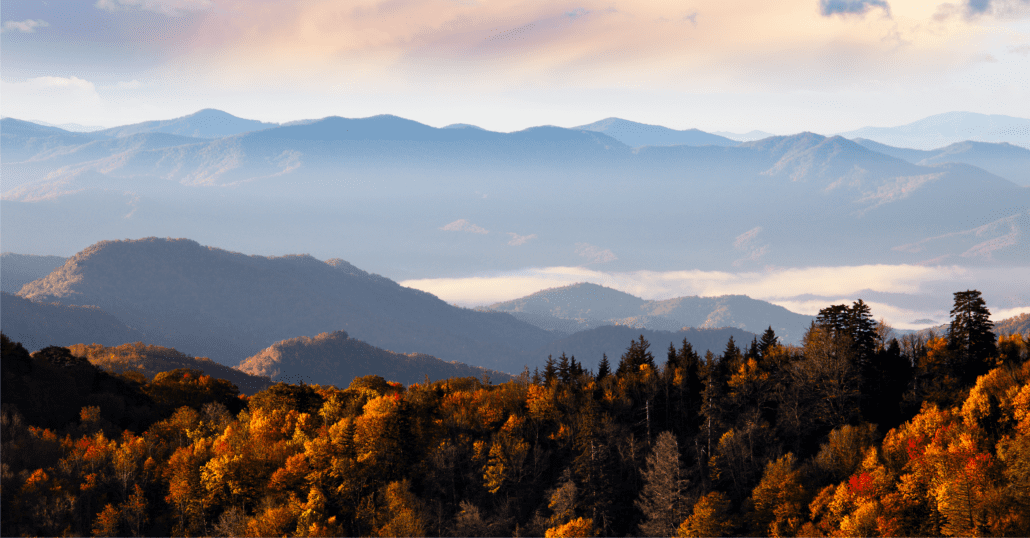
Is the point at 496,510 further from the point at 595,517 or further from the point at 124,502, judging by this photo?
the point at 124,502

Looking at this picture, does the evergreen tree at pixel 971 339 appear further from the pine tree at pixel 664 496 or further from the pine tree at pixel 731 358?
the pine tree at pixel 664 496

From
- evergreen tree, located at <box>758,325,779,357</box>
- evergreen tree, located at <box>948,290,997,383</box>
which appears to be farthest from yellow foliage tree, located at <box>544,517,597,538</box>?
evergreen tree, located at <box>948,290,997,383</box>

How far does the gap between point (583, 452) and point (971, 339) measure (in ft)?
168

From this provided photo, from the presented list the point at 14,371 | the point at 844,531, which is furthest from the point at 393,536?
the point at 14,371

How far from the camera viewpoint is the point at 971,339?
8731cm

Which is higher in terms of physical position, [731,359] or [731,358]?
[731,358]

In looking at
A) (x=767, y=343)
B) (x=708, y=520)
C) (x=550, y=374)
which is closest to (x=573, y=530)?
(x=708, y=520)

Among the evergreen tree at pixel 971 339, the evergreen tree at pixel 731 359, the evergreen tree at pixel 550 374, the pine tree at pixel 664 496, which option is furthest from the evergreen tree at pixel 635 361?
the evergreen tree at pixel 971 339

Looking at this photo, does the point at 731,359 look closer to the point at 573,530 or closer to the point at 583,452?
the point at 583,452

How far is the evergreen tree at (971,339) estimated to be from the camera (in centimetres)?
8594

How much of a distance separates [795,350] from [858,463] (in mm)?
30619

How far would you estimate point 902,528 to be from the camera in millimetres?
63219

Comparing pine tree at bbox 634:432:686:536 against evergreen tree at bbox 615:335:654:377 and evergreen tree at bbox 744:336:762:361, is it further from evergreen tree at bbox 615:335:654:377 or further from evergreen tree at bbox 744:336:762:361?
evergreen tree at bbox 744:336:762:361

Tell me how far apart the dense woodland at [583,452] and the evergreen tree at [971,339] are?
10.6 inches
